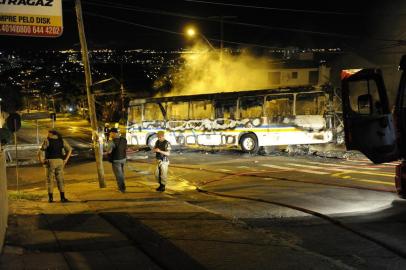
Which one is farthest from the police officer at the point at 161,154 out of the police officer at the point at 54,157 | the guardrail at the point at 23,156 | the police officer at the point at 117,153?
the guardrail at the point at 23,156

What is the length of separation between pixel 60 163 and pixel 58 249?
4.16 metres

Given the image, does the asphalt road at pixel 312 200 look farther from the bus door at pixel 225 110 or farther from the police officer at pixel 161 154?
the bus door at pixel 225 110

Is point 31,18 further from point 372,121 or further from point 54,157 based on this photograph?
point 372,121

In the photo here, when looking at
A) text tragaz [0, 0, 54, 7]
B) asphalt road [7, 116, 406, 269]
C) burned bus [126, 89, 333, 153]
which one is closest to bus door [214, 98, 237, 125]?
burned bus [126, 89, 333, 153]

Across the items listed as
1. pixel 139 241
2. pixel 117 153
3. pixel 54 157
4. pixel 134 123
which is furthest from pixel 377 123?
pixel 134 123

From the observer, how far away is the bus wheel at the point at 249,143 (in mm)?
21016

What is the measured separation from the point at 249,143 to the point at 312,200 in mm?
11452

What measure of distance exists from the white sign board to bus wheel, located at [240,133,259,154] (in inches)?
515

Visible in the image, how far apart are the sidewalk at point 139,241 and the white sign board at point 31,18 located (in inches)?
134

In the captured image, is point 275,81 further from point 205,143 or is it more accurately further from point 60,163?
point 60,163

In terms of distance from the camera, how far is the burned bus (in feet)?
63.5

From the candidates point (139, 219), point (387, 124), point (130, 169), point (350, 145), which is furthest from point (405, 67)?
point (130, 169)

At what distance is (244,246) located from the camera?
6258 mm

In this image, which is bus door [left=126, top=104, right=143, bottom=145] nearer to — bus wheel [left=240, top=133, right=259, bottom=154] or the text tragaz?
bus wheel [left=240, top=133, right=259, bottom=154]
